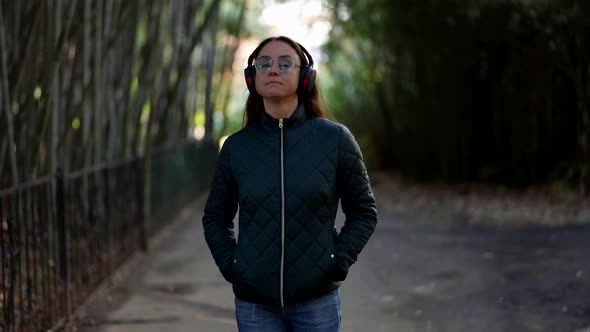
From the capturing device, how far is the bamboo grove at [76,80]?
590 cm

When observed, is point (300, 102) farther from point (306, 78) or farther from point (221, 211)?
point (221, 211)

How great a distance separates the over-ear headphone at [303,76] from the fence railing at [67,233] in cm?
198

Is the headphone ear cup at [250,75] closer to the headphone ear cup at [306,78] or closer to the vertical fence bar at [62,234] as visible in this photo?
the headphone ear cup at [306,78]

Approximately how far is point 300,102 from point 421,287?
155 inches

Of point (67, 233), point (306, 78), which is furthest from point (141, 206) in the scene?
point (306, 78)

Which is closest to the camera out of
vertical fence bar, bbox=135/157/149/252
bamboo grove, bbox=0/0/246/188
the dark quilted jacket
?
the dark quilted jacket

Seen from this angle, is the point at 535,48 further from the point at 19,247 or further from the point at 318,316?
the point at 318,316

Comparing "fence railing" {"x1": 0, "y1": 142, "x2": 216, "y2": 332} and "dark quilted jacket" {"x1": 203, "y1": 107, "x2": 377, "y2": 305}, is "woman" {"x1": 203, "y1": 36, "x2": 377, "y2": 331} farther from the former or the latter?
"fence railing" {"x1": 0, "y1": 142, "x2": 216, "y2": 332}

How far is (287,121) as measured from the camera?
9.50 ft

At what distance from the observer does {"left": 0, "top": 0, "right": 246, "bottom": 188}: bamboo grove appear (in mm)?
5898

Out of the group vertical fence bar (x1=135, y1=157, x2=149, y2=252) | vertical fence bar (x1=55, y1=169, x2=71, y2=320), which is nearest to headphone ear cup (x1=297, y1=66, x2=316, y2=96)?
vertical fence bar (x1=55, y1=169, x2=71, y2=320)

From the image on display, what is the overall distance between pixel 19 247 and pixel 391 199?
883 cm

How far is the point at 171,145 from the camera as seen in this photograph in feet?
35.8

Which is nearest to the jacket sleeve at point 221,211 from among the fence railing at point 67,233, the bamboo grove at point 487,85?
the fence railing at point 67,233
